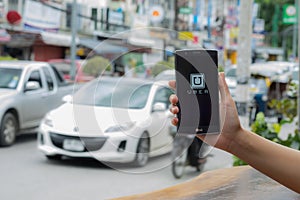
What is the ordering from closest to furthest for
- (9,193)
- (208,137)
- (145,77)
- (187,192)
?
1. (208,137)
2. (187,192)
3. (145,77)
4. (9,193)

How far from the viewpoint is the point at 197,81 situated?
1445 millimetres

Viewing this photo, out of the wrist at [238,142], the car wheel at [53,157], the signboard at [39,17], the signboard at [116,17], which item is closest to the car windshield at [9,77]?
the car wheel at [53,157]

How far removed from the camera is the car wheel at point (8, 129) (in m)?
9.26

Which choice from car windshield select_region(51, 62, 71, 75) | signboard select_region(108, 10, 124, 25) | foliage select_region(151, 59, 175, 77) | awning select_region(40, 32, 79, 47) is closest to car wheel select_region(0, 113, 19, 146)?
foliage select_region(151, 59, 175, 77)

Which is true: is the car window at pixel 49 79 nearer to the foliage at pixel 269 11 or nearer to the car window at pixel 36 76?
the car window at pixel 36 76

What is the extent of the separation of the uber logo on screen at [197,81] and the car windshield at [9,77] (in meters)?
8.87

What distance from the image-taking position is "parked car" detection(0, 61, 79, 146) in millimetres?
9508

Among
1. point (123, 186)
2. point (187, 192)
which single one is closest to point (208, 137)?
point (187, 192)

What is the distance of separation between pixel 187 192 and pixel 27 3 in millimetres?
19655

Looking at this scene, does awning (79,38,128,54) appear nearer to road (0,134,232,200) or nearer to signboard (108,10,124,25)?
road (0,134,232,200)

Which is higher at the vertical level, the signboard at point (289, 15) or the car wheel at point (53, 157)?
the signboard at point (289, 15)

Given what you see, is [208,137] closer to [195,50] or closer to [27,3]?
[195,50]

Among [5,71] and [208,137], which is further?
[5,71]

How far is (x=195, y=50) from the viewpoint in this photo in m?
1.49
